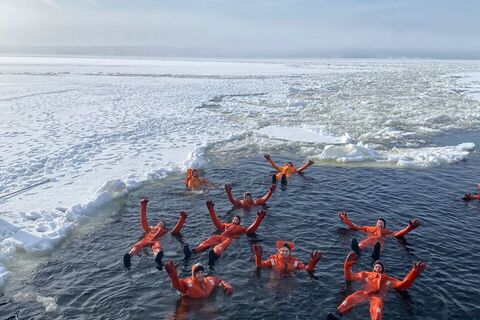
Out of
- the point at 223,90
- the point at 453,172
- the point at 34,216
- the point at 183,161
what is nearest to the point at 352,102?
the point at 223,90

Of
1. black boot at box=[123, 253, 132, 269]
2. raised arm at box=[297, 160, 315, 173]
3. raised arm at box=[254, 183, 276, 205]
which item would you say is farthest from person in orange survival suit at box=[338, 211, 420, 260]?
black boot at box=[123, 253, 132, 269]

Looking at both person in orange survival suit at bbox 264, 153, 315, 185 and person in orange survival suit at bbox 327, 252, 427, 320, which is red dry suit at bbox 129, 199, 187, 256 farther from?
person in orange survival suit at bbox 264, 153, 315, 185

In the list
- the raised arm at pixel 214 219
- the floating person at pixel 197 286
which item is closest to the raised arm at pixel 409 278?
the floating person at pixel 197 286

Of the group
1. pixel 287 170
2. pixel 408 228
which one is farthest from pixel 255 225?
pixel 287 170

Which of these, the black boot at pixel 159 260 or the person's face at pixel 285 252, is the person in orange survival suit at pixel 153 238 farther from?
the person's face at pixel 285 252

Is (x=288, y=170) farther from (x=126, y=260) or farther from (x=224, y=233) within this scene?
(x=126, y=260)

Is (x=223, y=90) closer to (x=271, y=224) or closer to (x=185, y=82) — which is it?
(x=185, y=82)
